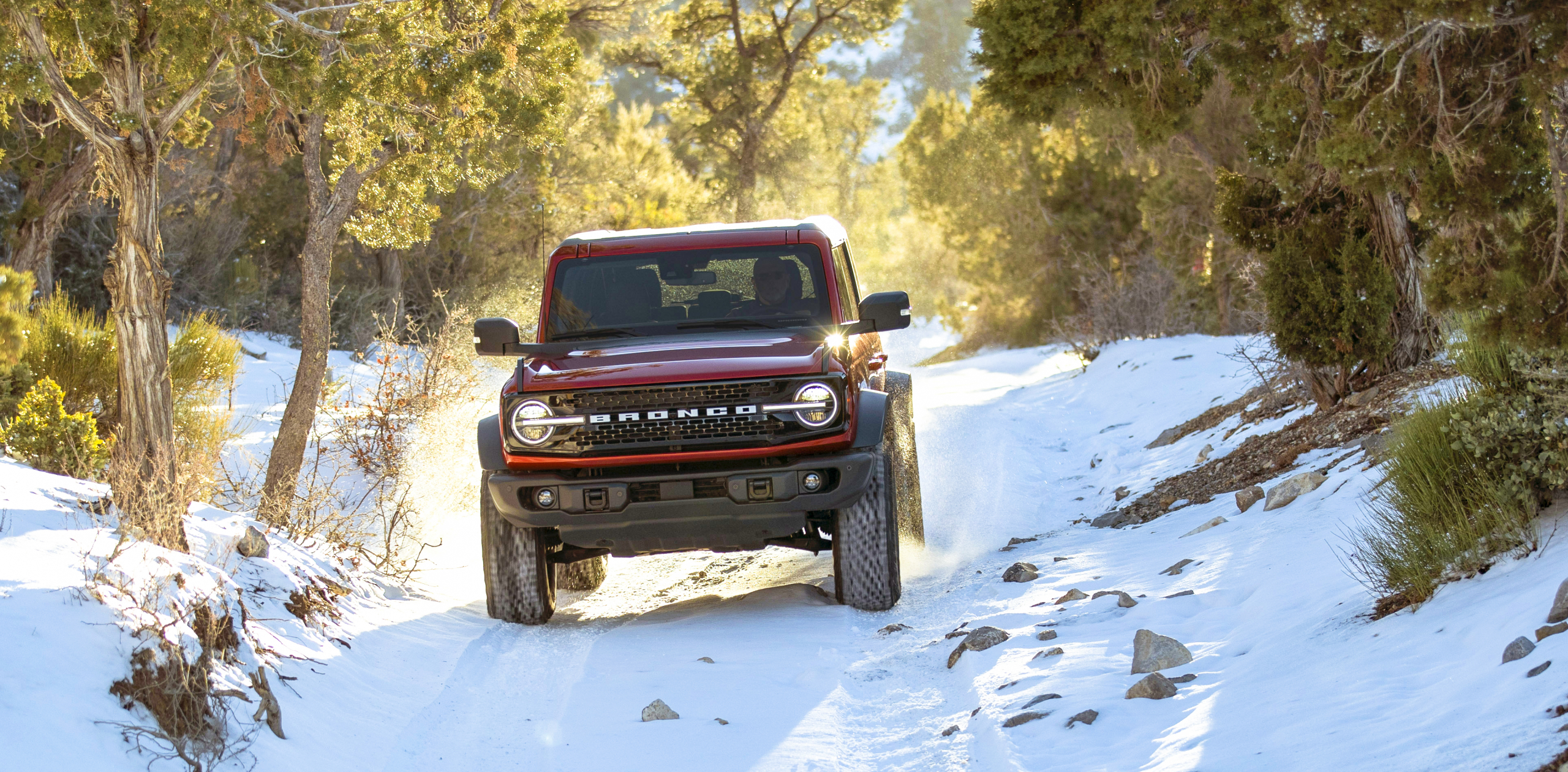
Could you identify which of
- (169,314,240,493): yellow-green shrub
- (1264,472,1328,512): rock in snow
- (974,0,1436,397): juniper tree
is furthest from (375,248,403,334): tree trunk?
(1264,472,1328,512): rock in snow

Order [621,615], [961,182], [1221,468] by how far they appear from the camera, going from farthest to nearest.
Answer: [961,182] < [1221,468] < [621,615]

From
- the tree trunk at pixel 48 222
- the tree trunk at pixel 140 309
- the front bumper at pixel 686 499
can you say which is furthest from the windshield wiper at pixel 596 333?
the tree trunk at pixel 48 222

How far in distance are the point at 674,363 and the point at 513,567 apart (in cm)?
140

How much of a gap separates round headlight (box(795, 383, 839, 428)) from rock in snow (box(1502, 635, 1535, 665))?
305 centimetres

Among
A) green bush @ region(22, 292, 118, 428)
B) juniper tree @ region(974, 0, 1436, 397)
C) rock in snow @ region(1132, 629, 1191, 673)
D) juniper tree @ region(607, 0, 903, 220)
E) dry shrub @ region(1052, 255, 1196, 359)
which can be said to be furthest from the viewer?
juniper tree @ region(607, 0, 903, 220)

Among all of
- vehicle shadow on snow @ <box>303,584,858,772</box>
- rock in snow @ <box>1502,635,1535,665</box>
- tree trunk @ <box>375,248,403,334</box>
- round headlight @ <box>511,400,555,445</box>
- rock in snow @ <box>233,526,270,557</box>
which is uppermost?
tree trunk @ <box>375,248,403,334</box>

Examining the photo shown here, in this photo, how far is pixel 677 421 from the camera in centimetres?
624

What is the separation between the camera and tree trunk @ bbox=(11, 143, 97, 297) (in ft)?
41.4

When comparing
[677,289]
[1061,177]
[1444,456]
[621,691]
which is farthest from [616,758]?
[1061,177]

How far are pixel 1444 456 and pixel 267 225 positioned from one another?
17836mm

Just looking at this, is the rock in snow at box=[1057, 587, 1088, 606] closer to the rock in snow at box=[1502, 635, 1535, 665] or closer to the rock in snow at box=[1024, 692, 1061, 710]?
the rock in snow at box=[1024, 692, 1061, 710]

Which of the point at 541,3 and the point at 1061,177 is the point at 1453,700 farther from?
the point at 1061,177

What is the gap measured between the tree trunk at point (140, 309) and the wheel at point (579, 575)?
7.36 feet

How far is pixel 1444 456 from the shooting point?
5.69 metres
